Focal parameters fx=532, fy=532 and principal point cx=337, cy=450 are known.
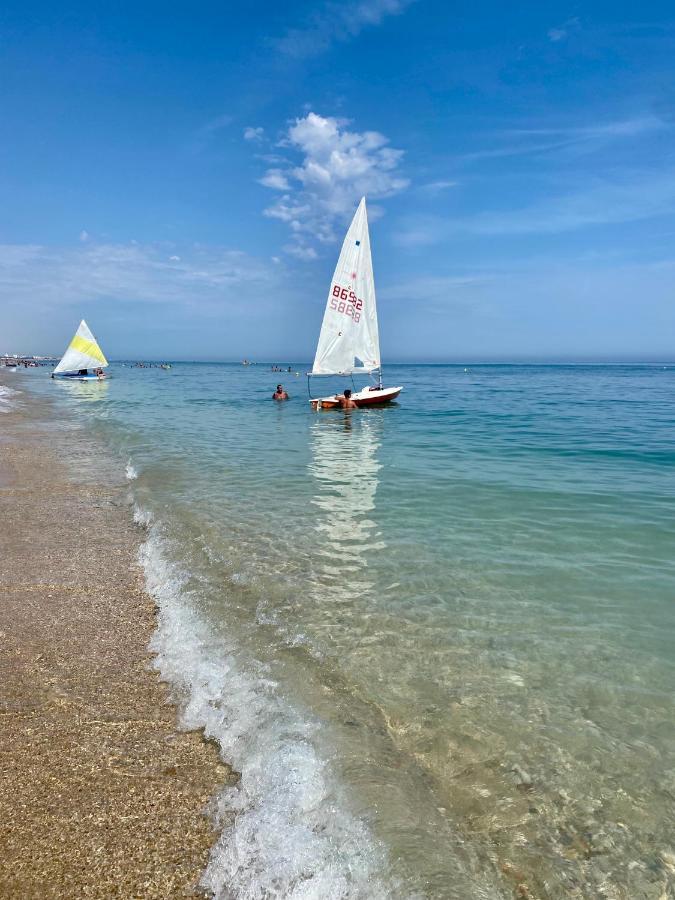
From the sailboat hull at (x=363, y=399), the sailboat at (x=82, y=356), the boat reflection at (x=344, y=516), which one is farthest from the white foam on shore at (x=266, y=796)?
the sailboat at (x=82, y=356)

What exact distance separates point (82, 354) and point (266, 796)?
69714 mm

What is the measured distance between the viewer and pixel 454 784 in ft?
11.1

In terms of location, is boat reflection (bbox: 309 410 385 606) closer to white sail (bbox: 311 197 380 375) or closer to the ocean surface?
the ocean surface

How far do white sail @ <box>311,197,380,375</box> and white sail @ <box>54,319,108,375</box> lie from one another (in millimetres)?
41532

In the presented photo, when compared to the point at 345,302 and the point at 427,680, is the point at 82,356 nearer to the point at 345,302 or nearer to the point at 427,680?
the point at 345,302

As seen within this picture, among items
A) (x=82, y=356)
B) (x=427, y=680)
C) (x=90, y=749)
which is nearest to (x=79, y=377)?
(x=82, y=356)

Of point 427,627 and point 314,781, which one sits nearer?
point 314,781

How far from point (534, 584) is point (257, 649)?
3.61 meters

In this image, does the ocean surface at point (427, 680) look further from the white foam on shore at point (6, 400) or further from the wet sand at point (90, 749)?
the white foam on shore at point (6, 400)

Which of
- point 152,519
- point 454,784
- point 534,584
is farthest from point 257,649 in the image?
point 152,519

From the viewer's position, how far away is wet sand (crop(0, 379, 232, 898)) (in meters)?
2.66

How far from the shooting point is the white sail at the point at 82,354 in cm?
6241

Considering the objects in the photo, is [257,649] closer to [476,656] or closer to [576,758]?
[476,656]

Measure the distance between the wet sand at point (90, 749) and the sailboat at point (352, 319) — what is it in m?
26.1
